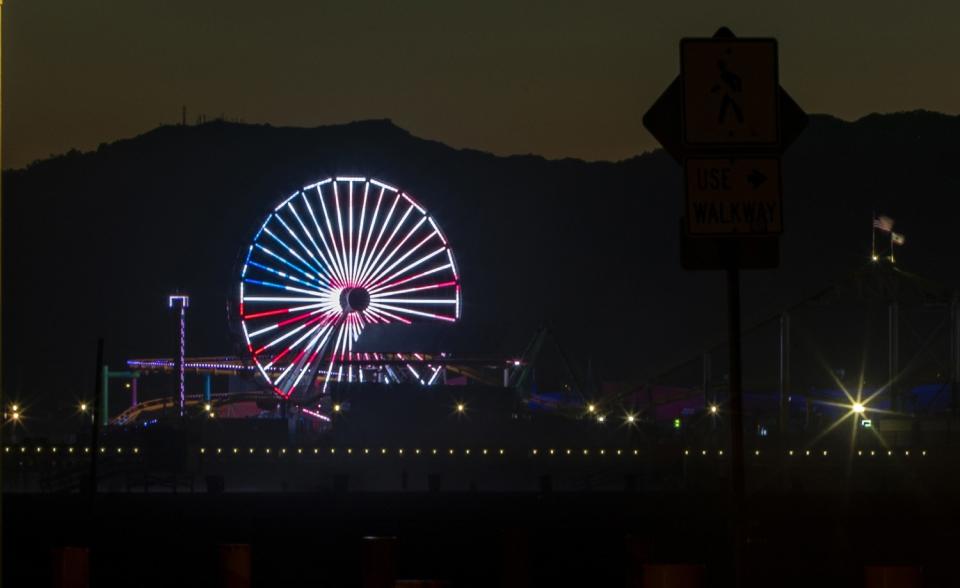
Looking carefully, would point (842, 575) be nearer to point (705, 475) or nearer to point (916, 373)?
point (705, 475)

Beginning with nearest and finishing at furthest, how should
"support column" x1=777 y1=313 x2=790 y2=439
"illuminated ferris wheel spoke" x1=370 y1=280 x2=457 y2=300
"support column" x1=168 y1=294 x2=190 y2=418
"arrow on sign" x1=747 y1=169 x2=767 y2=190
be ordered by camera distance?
1. "arrow on sign" x1=747 y1=169 x2=767 y2=190
2. "illuminated ferris wheel spoke" x1=370 y1=280 x2=457 y2=300
3. "support column" x1=777 y1=313 x2=790 y2=439
4. "support column" x1=168 y1=294 x2=190 y2=418

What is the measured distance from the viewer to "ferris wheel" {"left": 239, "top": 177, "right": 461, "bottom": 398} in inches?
3324

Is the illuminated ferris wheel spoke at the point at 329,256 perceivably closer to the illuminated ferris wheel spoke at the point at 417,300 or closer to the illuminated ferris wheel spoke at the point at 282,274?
the illuminated ferris wheel spoke at the point at 282,274

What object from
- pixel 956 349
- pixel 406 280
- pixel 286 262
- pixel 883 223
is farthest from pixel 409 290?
pixel 956 349

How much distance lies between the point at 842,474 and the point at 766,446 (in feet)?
74.3

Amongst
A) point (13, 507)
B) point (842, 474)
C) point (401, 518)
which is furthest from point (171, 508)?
point (842, 474)

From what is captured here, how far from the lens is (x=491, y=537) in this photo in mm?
29188

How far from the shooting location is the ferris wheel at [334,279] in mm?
84438

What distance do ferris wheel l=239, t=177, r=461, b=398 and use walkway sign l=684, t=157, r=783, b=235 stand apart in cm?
7262

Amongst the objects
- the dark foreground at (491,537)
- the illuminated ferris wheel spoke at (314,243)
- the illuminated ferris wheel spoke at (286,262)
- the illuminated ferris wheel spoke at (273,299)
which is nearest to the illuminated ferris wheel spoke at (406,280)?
the illuminated ferris wheel spoke at (314,243)

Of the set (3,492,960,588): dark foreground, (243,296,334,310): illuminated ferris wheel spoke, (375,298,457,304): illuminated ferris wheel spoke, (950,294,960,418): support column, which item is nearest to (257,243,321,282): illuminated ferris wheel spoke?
(243,296,334,310): illuminated ferris wheel spoke
